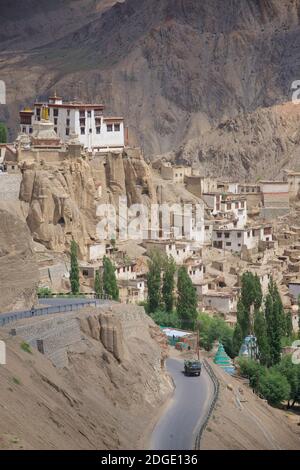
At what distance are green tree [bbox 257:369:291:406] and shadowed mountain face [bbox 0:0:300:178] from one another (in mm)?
65879

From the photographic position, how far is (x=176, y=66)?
130m

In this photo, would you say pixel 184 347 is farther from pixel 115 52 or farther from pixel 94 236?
pixel 115 52

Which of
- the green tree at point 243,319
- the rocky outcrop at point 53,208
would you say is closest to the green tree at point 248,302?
the green tree at point 243,319

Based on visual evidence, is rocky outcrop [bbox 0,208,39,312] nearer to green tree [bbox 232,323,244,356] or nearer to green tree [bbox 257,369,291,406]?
green tree [bbox 257,369,291,406]

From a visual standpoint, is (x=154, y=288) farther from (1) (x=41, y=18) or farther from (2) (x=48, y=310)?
(1) (x=41, y=18)

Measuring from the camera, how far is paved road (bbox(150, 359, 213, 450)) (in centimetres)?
4269

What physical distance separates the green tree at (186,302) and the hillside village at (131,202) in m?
2.78

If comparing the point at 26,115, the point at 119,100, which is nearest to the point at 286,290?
the point at 26,115

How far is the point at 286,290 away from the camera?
75.6 metres

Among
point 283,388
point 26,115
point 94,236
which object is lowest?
point 283,388

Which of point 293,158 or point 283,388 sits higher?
point 293,158

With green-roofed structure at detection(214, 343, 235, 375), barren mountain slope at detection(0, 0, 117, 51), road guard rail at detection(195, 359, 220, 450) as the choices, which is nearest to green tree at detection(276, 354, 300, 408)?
green-roofed structure at detection(214, 343, 235, 375)

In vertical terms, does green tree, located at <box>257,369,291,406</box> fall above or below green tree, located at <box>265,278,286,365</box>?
below

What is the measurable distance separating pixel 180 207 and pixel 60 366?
36.0 metres
